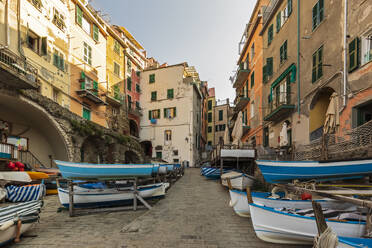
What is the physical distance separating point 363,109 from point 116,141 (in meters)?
18.1

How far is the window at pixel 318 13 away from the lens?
10078 mm

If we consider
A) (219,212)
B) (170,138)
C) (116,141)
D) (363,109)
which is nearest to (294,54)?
(363,109)

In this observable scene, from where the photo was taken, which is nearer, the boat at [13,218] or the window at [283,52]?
the boat at [13,218]

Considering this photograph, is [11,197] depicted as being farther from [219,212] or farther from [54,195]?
[219,212]

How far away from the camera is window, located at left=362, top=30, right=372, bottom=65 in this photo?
7264 millimetres

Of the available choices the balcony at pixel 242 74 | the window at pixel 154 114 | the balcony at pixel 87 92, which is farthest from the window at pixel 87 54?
the balcony at pixel 242 74

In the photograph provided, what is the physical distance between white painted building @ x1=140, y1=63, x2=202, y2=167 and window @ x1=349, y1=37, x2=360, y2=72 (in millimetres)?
21736

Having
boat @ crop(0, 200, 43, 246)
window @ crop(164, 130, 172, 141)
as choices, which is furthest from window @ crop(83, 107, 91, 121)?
boat @ crop(0, 200, 43, 246)

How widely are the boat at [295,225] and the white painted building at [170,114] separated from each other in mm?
23809

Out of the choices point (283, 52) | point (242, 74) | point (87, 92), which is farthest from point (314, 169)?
point (87, 92)

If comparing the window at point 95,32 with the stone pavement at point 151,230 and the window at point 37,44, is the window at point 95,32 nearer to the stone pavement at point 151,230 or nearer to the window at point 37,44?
the window at point 37,44

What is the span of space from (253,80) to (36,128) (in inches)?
749

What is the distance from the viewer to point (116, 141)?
19.1 m

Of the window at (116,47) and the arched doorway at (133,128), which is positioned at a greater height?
the window at (116,47)
